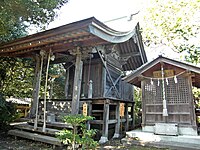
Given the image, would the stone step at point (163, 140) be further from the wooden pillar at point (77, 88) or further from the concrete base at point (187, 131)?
the wooden pillar at point (77, 88)

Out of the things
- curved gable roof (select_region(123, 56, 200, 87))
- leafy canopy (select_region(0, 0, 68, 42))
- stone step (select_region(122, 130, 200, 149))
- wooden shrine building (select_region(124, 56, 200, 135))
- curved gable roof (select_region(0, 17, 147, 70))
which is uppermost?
leafy canopy (select_region(0, 0, 68, 42))

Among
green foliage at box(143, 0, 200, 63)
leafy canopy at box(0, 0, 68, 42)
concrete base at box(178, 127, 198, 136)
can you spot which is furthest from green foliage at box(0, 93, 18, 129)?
green foliage at box(143, 0, 200, 63)

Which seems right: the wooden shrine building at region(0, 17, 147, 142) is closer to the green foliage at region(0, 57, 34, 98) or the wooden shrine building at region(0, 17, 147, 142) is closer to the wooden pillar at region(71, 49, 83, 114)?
the wooden pillar at region(71, 49, 83, 114)

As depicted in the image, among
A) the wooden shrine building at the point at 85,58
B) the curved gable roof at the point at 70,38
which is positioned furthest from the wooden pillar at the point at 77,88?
the curved gable roof at the point at 70,38

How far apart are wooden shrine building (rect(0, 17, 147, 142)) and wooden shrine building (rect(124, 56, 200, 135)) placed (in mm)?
1507

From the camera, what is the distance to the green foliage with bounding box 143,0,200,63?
10.8 m

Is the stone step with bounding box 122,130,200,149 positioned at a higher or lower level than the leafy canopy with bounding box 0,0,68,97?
lower

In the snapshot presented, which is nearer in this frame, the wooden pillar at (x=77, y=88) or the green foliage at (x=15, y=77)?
the wooden pillar at (x=77, y=88)

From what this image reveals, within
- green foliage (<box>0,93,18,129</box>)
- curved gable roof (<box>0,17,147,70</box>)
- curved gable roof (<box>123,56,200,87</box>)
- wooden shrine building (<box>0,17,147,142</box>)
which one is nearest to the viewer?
curved gable roof (<box>0,17,147,70</box>)

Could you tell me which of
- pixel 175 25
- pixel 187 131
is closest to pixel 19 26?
pixel 187 131

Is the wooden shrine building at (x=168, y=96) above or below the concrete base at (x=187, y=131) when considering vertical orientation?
above

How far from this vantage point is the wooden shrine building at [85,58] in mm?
5758

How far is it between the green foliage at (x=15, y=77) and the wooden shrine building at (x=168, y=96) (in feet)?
23.4

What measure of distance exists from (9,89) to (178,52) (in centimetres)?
1265
